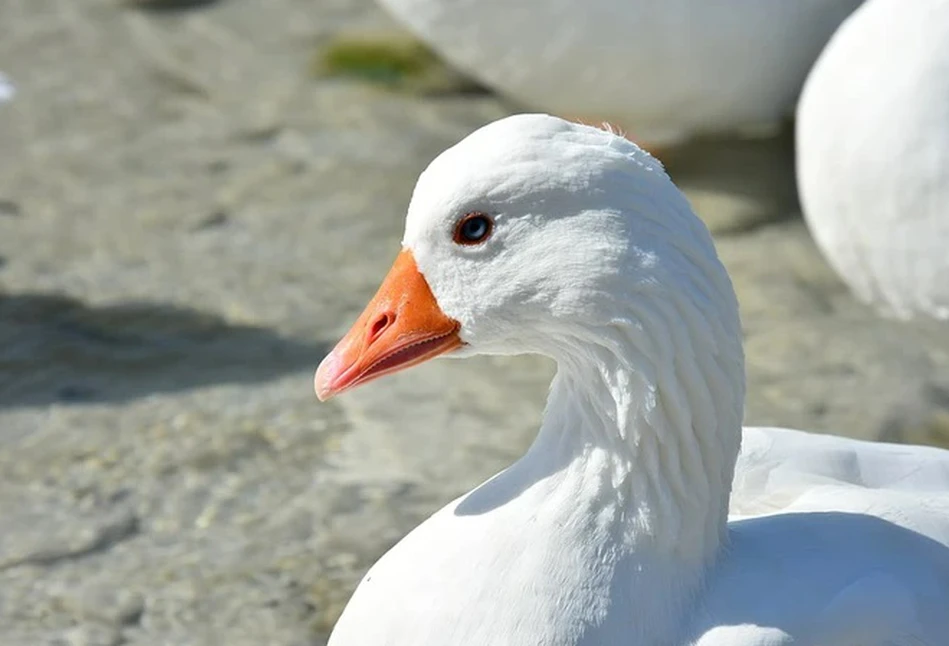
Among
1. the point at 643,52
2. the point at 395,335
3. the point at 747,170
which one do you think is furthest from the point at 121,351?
the point at 747,170

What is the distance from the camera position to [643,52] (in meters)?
6.83

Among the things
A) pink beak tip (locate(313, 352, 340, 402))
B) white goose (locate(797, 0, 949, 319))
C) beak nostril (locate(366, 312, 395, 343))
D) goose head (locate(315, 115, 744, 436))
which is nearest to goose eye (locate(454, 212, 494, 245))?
goose head (locate(315, 115, 744, 436))

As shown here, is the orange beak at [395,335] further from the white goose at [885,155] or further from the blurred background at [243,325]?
the white goose at [885,155]

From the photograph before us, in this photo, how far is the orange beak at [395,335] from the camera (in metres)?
3.49

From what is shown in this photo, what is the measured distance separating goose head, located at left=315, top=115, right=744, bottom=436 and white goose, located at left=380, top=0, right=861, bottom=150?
11.5ft

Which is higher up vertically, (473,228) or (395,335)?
(473,228)

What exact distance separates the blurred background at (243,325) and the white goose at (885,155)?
241 mm

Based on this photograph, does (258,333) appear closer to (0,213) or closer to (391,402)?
(391,402)

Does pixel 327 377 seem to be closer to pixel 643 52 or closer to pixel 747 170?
pixel 643 52

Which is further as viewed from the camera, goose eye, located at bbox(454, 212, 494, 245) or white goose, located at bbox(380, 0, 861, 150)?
white goose, located at bbox(380, 0, 861, 150)

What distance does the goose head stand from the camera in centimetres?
327

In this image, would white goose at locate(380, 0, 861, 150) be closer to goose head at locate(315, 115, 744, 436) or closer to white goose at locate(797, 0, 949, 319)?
white goose at locate(797, 0, 949, 319)

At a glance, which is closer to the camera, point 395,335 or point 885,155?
point 395,335

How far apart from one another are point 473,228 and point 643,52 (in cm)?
364
